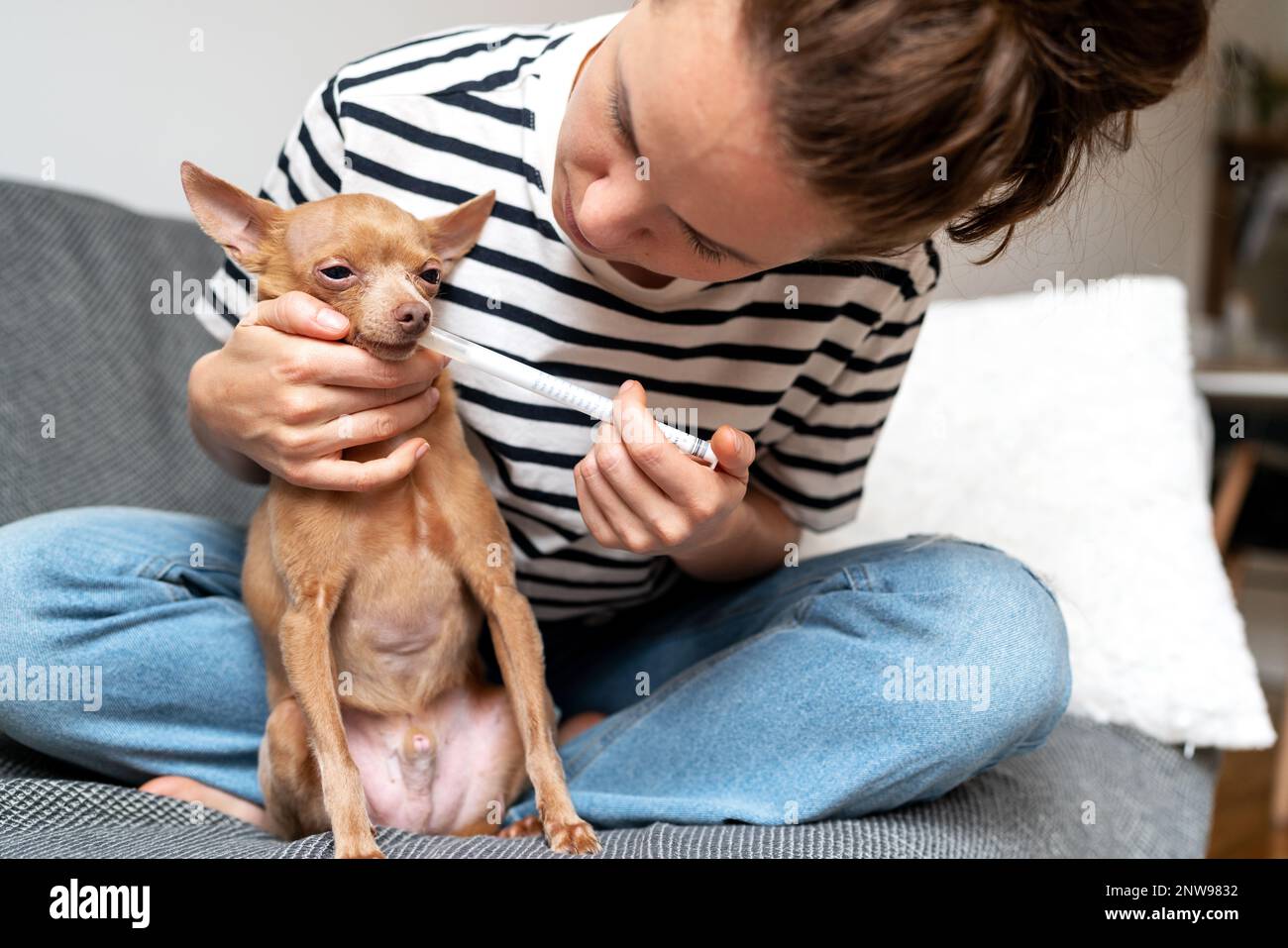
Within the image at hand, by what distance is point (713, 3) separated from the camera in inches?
34.5

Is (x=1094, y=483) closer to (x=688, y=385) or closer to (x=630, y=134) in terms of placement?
(x=688, y=385)

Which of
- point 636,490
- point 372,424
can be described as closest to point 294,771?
point 372,424

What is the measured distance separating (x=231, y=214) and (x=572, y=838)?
730 millimetres

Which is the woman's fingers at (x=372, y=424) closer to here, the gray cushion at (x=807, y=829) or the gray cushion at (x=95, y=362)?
the gray cushion at (x=807, y=829)

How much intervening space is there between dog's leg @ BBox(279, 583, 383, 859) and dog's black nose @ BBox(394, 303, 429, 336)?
1.00 ft

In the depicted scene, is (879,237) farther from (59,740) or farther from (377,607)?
(59,740)

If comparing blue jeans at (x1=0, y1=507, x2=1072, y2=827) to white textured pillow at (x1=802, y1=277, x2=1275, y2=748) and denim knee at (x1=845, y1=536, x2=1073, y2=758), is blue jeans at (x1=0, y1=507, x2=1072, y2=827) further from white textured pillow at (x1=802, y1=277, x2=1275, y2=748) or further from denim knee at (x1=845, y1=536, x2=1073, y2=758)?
white textured pillow at (x1=802, y1=277, x2=1275, y2=748)

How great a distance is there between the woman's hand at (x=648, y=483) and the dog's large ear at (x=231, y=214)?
1.37ft

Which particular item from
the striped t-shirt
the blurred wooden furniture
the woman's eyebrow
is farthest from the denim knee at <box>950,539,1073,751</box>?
the blurred wooden furniture

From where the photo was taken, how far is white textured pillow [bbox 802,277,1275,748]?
180 cm

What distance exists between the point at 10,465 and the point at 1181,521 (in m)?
1.90

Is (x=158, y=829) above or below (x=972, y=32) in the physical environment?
below

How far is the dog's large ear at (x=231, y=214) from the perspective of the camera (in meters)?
1.10
